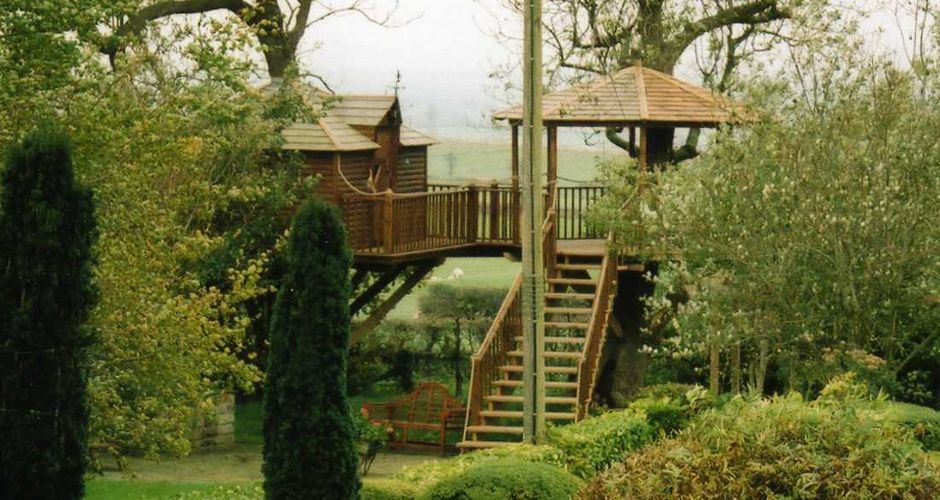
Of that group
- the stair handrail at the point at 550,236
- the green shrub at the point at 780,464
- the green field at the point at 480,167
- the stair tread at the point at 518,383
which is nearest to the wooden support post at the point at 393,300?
the stair handrail at the point at 550,236

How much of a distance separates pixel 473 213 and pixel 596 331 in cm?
459

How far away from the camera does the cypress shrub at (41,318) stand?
1330 cm

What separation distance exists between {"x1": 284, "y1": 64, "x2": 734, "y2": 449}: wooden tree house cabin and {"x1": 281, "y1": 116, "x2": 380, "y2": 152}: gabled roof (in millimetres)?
26

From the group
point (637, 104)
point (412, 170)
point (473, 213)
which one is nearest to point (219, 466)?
point (473, 213)

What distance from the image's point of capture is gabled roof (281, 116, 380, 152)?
28.3 meters

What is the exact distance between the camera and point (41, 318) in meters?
13.3

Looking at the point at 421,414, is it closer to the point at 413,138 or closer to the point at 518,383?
the point at 413,138

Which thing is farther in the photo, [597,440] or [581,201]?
[581,201]

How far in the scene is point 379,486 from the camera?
50.3ft

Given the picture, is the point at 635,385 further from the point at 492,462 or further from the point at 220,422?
the point at 492,462

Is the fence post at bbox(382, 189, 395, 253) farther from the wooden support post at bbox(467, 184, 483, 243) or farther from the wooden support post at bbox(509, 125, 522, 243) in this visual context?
the wooden support post at bbox(509, 125, 522, 243)

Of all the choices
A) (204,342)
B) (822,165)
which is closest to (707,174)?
(822,165)

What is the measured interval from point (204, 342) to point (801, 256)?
325 inches

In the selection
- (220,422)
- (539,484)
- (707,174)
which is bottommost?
(220,422)
